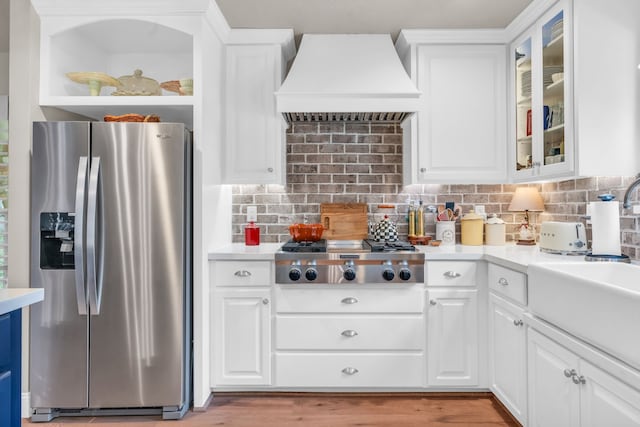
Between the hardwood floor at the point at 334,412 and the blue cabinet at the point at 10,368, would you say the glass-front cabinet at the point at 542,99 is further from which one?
the blue cabinet at the point at 10,368

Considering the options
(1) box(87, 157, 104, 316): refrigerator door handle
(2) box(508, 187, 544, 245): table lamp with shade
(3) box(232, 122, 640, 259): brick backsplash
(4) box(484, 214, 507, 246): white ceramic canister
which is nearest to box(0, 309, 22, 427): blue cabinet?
(1) box(87, 157, 104, 316): refrigerator door handle

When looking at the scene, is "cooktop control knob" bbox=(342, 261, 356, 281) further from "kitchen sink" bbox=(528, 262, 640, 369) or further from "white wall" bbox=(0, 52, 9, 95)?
"white wall" bbox=(0, 52, 9, 95)

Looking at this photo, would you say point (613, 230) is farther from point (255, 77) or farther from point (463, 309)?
point (255, 77)

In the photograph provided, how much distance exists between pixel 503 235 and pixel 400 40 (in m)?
1.54

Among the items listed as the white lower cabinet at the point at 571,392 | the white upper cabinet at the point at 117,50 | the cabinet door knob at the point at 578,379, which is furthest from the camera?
the white upper cabinet at the point at 117,50

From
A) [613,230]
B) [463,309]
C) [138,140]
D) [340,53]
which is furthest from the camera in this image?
[340,53]

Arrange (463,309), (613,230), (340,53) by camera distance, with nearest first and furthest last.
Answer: (613,230) < (463,309) < (340,53)

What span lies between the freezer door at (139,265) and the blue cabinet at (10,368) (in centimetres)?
91

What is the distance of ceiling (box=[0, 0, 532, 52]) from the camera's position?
2.46 m

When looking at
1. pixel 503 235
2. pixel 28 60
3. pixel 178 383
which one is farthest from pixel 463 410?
pixel 28 60

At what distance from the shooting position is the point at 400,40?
9.52 ft

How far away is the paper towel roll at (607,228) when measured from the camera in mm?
2072

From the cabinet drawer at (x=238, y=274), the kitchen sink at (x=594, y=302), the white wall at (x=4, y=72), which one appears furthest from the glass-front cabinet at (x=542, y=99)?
the white wall at (x=4, y=72)

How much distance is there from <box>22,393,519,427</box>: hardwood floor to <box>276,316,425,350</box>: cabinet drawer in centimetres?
33
